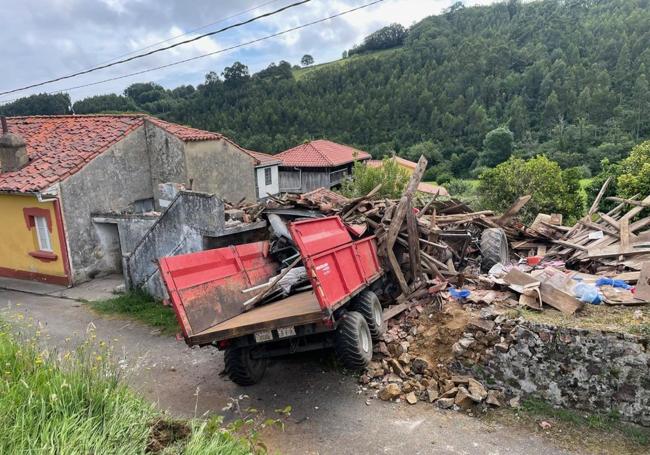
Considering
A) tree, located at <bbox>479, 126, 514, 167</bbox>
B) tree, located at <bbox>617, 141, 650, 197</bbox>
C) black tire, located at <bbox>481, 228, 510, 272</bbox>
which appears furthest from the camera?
tree, located at <bbox>479, 126, 514, 167</bbox>

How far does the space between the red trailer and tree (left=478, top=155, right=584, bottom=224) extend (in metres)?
14.0

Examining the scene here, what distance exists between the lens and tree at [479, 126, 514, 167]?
51281 mm

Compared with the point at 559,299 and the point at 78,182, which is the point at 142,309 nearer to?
the point at 78,182

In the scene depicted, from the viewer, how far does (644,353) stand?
5297 millimetres

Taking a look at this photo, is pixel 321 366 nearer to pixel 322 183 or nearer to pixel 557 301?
pixel 557 301

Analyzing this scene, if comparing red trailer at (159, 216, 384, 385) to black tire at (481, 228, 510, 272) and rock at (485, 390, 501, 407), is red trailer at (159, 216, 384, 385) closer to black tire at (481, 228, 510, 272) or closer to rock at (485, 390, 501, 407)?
rock at (485, 390, 501, 407)

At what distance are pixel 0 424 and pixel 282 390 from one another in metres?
3.90

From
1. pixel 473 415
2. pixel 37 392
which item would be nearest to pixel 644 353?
pixel 473 415

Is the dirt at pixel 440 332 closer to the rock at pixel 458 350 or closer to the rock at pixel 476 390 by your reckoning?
the rock at pixel 458 350

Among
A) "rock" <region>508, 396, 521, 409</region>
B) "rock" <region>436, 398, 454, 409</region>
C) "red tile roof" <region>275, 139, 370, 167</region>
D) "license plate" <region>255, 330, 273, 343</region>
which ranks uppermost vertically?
"red tile roof" <region>275, 139, 370, 167</region>

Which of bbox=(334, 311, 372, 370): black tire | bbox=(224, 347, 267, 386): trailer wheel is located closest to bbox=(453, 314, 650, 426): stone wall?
bbox=(334, 311, 372, 370): black tire

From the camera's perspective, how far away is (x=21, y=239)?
13570 mm

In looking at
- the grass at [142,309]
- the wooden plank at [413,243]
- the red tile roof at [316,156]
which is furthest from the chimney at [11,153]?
the red tile roof at [316,156]

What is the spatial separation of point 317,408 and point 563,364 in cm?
325
